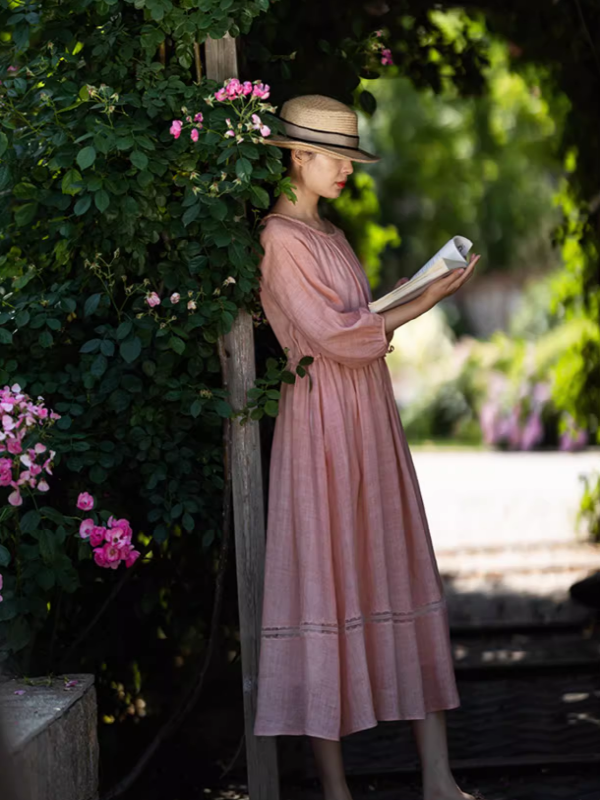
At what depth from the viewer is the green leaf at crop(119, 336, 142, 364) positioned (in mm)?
3682

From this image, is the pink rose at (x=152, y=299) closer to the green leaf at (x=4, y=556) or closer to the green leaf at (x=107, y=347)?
the green leaf at (x=107, y=347)

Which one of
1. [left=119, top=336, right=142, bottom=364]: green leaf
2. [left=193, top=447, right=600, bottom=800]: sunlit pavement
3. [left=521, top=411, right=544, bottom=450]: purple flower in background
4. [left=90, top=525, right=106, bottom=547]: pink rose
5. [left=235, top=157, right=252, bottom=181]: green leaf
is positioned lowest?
[left=193, top=447, right=600, bottom=800]: sunlit pavement

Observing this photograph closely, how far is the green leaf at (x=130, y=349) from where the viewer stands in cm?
368

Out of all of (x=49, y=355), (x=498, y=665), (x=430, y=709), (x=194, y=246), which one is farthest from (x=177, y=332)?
(x=498, y=665)

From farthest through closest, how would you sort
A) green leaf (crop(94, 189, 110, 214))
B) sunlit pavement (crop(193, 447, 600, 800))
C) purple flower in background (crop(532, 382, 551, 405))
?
purple flower in background (crop(532, 382, 551, 405)), sunlit pavement (crop(193, 447, 600, 800)), green leaf (crop(94, 189, 110, 214))

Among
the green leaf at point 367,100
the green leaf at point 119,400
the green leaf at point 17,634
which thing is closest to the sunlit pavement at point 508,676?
the green leaf at point 17,634

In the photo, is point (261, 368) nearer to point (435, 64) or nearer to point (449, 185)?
point (435, 64)

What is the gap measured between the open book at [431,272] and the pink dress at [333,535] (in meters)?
0.07

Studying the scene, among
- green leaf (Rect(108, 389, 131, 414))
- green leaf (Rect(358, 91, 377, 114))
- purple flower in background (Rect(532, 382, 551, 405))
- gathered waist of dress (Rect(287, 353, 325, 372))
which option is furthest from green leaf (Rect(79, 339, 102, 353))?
purple flower in background (Rect(532, 382, 551, 405))

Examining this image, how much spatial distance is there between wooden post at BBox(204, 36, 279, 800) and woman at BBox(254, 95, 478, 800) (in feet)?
0.30

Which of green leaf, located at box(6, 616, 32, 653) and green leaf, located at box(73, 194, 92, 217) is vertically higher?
green leaf, located at box(73, 194, 92, 217)

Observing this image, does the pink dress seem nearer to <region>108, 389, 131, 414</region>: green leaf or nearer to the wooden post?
the wooden post

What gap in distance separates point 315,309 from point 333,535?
659 millimetres

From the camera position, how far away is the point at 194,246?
3.72 metres
